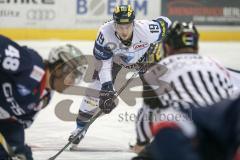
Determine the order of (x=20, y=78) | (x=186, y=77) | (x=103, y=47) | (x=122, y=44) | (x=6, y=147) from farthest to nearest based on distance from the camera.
Result: (x=122, y=44) → (x=103, y=47) → (x=6, y=147) → (x=20, y=78) → (x=186, y=77)

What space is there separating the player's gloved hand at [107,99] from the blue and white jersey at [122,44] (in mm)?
62

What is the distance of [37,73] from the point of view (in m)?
2.65

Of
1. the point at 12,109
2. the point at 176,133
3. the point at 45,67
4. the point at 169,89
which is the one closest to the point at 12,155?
the point at 12,109

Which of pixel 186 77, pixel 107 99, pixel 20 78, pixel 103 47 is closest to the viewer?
pixel 186 77

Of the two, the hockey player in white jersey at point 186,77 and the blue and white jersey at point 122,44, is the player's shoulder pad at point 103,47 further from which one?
the hockey player in white jersey at point 186,77

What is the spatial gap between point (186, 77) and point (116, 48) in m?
2.83

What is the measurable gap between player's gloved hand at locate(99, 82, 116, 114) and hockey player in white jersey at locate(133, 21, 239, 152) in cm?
215

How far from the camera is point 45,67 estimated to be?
8.98 ft

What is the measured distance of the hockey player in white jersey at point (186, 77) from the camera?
226 cm

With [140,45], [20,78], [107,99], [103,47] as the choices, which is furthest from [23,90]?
[140,45]

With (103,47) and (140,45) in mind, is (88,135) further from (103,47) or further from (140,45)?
(140,45)

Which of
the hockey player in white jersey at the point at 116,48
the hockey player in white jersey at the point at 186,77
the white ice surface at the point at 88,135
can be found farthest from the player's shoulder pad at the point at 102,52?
the hockey player in white jersey at the point at 186,77

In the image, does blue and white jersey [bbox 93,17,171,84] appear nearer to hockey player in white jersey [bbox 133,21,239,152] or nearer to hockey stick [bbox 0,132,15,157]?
hockey stick [bbox 0,132,15,157]

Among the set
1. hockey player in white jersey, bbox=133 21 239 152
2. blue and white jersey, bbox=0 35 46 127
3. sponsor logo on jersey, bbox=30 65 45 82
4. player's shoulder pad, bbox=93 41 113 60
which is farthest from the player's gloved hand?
hockey player in white jersey, bbox=133 21 239 152
